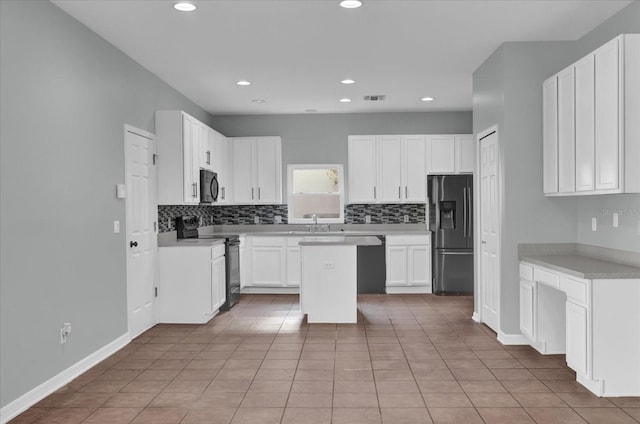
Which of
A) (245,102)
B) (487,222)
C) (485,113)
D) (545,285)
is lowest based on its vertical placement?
(545,285)

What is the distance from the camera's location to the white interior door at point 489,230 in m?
5.27

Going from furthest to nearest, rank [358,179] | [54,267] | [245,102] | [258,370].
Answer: [358,179]
[245,102]
[258,370]
[54,267]

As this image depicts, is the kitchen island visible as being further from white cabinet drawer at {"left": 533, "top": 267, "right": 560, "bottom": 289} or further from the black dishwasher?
the black dishwasher

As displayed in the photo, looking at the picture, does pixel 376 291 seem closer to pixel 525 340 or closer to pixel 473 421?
pixel 525 340

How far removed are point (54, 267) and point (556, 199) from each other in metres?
4.28

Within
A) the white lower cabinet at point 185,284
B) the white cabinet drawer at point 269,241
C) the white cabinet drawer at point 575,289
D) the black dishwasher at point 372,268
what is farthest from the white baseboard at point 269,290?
the white cabinet drawer at point 575,289

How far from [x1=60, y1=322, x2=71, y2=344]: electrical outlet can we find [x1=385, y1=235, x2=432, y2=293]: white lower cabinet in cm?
488

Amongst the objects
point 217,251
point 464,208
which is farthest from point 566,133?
point 217,251

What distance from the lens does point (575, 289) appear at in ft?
12.6

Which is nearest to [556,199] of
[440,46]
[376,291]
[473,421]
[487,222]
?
[487,222]

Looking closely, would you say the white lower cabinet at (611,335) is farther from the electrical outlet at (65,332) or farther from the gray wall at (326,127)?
the gray wall at (326,127)

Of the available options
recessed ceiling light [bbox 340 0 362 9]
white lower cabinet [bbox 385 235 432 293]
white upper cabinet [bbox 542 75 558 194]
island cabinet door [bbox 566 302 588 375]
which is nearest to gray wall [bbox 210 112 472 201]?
white lower cabinet [bbox 385 235 432 293]

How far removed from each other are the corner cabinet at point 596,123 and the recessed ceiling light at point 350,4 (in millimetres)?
1766

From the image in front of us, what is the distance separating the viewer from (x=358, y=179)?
837cm
